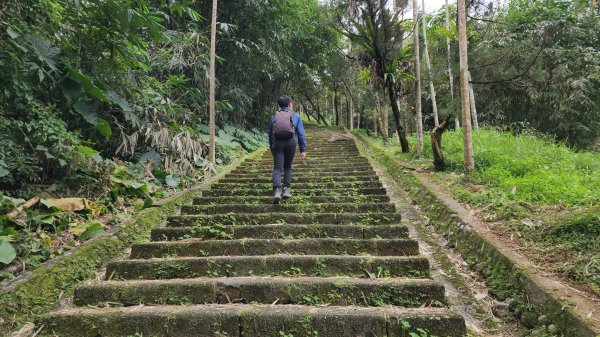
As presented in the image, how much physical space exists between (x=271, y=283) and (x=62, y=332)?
153 cm

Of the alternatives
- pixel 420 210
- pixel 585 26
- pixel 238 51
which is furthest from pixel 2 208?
pixel 585 26

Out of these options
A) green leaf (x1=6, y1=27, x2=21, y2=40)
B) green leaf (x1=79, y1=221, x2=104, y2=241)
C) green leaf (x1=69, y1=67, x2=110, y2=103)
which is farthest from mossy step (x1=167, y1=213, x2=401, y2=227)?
green leaf (x1=6, y1=27, x2=21, y2=40)

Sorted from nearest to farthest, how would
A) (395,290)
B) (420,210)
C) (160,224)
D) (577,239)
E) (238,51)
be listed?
1. (395,290)
2. (577,239)
3. (160,224)
4. (420,210)
5. (238,51)

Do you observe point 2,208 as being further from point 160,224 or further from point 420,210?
point 420,210

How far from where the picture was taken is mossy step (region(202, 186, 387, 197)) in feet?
18.9

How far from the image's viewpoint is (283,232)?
4152 millimetres

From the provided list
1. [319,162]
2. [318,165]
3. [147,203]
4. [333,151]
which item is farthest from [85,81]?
[333,151]

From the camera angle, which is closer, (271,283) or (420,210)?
(271,283)

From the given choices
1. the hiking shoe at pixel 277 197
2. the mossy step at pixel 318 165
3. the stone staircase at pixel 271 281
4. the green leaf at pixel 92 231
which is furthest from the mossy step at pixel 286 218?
the mossy step at pixel 318 165

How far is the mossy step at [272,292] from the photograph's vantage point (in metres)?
2.82

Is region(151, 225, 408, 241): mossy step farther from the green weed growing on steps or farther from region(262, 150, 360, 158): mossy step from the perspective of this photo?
region(262, 150, 360, 158): mossy step

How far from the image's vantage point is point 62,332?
2.55 meters

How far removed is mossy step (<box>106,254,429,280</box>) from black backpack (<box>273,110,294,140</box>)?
2055 mm

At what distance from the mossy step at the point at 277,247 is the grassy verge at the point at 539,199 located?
110 centimetres
